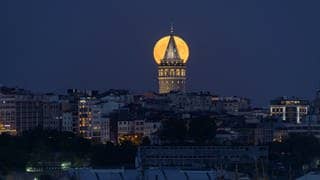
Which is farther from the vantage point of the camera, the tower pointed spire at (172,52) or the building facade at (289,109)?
the tower pointed spire at (172,52)

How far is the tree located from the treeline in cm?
191

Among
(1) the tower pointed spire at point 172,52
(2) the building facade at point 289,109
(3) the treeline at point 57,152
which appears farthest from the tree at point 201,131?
(1) the tower pointed spire at point 172,52

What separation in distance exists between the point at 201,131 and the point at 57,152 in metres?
10.6

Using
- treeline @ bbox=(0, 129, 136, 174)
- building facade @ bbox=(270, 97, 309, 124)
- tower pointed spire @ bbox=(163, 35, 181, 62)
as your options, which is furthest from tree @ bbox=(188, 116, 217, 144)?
tower pointed spire @ bbox=(163, 35, 181, 62)

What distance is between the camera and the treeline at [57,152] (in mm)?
57216

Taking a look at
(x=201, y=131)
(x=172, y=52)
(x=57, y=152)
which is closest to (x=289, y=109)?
(x=172, y=52)

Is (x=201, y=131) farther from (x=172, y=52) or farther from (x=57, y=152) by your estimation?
(x=172, y=52)

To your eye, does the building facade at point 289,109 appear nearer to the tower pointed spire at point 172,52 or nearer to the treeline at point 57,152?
the tower pointed spire at point 172,52

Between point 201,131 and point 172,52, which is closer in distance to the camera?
point 201,131

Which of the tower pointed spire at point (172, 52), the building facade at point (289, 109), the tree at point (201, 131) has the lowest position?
the tree at point (201, 131)

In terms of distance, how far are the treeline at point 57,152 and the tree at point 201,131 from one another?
6.28 ft

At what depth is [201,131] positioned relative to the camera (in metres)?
71.4

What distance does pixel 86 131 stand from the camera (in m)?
90.5

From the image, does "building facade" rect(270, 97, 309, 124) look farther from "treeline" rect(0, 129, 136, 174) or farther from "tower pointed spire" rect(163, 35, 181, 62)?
"treeline" rect(0, 129, 136, 174)
